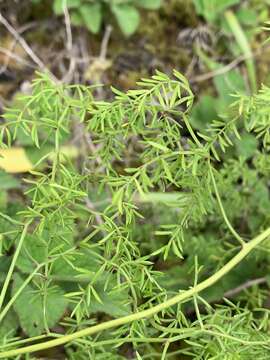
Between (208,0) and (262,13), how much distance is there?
0.23 m

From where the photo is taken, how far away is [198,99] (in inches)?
92.9

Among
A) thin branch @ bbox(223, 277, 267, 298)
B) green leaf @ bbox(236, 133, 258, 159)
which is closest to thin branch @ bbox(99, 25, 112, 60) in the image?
green leaf @ bbox(236, 133, 258, 159)

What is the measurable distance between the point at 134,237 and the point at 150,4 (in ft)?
3.13

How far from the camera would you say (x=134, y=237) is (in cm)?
180

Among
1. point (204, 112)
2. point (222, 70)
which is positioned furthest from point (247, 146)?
point (222, 70)

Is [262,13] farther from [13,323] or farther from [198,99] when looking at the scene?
[13,323]

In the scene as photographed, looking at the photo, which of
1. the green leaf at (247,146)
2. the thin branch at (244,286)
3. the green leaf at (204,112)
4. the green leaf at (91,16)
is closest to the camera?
the thin branch at (244,286)

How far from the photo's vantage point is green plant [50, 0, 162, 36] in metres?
2.39

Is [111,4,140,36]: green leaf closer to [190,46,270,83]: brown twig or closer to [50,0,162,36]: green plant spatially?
[50,0,162,36]: green plant

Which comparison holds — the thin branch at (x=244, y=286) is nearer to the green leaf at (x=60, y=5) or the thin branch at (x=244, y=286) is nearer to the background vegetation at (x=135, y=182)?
the background vegetation at (x=135, y=182)

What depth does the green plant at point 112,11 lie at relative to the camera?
2.39 metres

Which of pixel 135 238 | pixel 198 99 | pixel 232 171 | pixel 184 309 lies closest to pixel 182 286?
pixel 184 309

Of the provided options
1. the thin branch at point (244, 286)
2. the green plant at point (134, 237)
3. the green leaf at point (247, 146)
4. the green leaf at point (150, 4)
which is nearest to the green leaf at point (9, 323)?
the green plant at point (134, 237)

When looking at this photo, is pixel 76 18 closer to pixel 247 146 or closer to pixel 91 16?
pixel 91 16
